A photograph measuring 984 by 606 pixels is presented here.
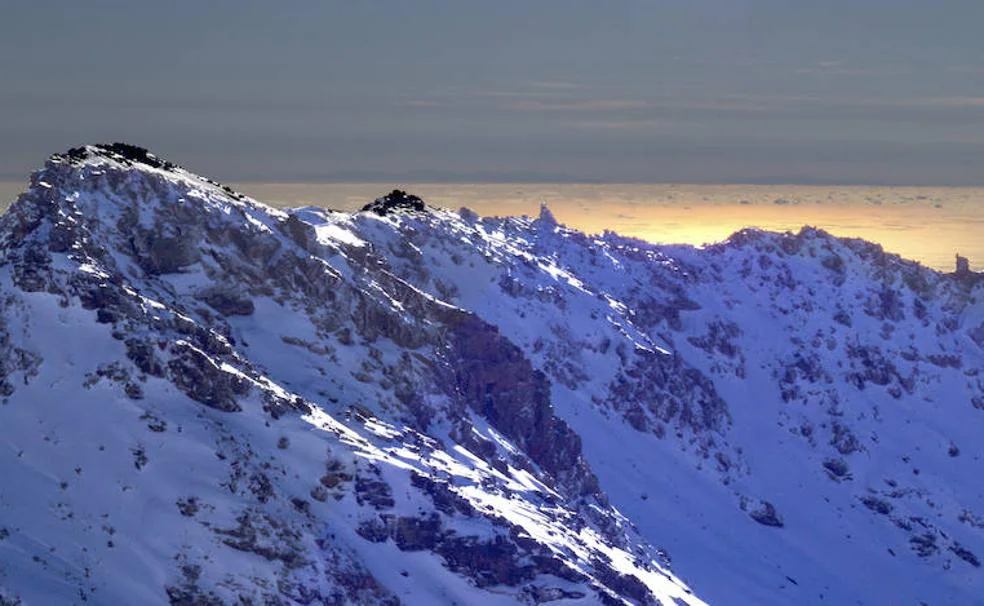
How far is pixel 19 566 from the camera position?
199m

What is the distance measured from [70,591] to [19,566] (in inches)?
197

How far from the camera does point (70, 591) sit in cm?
19938
